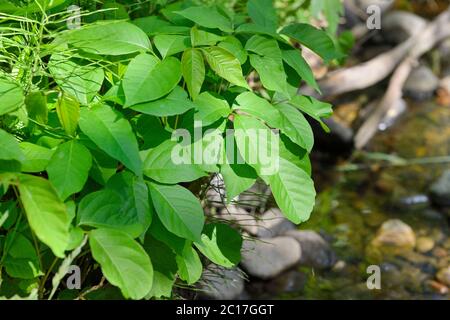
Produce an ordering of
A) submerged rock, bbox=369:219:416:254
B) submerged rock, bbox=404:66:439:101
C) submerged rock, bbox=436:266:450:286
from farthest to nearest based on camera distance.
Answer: submerged rock, bbox=404:66:439:101, submerged rock, bbox=369:219:416:254, submerged rock, bbox=436:266:450:286

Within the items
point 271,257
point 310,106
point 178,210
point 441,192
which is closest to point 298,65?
point 310,106

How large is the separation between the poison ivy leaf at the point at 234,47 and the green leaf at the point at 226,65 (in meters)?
0.05

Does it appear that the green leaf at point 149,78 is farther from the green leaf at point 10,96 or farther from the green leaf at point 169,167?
the green leaf at point 10,96

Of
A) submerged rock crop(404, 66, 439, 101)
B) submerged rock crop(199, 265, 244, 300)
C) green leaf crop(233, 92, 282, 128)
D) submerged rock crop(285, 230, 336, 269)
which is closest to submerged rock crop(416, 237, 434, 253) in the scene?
submerged rock crop(285, 230, 336, 269)

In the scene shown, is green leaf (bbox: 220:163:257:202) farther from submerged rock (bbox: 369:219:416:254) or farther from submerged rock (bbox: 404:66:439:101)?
submerged rock (bbox: 404:66:439:101)

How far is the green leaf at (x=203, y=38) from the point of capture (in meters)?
1.54

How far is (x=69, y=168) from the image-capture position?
1.32 metres

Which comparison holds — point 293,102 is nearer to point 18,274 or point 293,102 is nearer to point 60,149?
point 60,149

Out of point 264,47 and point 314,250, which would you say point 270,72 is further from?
point 314,250

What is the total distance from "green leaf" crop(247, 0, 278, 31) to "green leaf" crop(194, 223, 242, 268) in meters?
0.57

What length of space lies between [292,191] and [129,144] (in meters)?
0.40

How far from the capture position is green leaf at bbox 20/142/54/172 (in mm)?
1331
